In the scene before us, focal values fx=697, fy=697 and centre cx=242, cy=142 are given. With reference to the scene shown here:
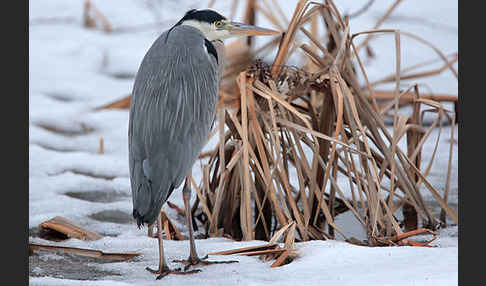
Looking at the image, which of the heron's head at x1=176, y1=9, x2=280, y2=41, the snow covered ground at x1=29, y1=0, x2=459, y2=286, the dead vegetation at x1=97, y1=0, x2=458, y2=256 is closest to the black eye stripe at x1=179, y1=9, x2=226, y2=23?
the heron's head at x1=176, y1=9, x2=280, y2=41

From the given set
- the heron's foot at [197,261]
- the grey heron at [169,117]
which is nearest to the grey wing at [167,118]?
the grey heron at [169,117]

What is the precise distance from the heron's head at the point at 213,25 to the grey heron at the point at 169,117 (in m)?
0.15

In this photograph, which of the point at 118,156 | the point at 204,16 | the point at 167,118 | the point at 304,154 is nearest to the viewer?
the point at 167,118

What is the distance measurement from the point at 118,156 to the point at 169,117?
1.95 metres

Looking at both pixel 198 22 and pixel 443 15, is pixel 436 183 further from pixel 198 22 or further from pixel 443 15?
pixel 443 15

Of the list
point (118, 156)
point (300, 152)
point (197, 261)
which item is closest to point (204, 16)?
point (300, 152)

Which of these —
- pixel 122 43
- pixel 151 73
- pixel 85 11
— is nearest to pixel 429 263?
pixel 151 73

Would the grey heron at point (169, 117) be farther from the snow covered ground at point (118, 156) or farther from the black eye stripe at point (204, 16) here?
the snow covered ground at point (118, 156)

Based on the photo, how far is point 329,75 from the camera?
129 inches

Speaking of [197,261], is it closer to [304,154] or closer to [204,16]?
[304,154]

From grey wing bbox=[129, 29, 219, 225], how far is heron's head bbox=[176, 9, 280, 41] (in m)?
0.23

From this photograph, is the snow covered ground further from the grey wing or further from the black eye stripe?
the black eye stripe

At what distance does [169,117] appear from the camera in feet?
9.14

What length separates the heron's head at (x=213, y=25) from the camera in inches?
126
